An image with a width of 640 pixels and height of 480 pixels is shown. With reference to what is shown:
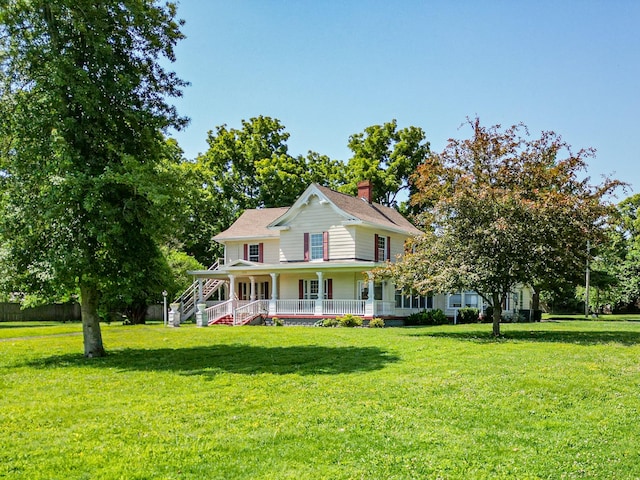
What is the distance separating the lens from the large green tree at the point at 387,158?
47.9 m

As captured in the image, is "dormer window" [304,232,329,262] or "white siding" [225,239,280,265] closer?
"dormer window" [304,232,329,262]

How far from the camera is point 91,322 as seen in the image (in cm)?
1544

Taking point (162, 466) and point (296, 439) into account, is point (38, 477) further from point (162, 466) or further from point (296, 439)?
point (296, 439)

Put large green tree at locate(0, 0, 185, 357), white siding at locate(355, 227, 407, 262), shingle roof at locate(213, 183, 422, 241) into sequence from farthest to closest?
shingle roof at locate(213, 183, 422, 241) < white siding at locate(355, 227, 407, 262) < large green tree at locate(0, 0, 185, 357)

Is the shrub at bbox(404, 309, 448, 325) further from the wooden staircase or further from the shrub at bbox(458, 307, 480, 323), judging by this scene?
the wooden staircase

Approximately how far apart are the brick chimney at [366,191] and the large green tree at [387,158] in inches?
342

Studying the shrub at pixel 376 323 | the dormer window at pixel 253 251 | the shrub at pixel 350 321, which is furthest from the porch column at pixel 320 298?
the dormer window at pixel 253 251

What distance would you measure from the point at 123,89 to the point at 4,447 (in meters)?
10.3

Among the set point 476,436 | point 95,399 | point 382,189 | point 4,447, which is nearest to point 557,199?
point 476,436

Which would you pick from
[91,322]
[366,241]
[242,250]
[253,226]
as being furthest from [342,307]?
[91,322]

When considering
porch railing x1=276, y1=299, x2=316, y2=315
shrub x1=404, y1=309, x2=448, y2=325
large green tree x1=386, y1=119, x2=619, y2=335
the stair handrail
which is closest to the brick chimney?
shrub x1=404, y1=309, x2=448, y2=325

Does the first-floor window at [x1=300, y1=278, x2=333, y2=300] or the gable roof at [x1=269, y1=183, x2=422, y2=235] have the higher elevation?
the gable roof at [x1=269, y1=183, x2=422, y2=235]

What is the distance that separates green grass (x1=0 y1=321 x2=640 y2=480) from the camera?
19.5 feet

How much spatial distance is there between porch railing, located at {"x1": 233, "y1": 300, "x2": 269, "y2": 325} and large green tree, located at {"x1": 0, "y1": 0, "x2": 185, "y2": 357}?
15422 millimetres
